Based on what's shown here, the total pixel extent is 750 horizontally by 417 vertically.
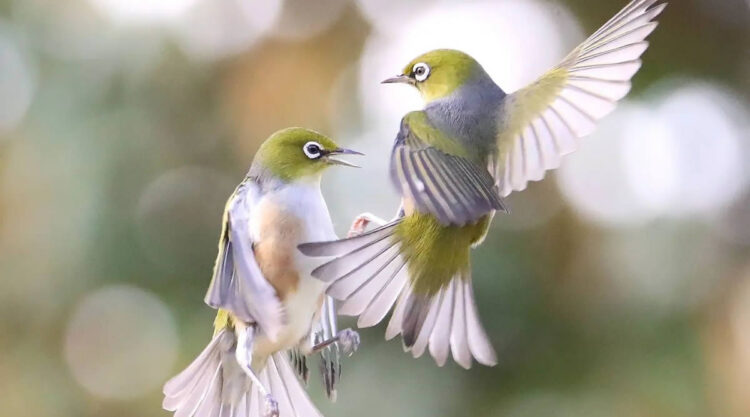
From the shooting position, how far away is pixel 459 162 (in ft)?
2.01

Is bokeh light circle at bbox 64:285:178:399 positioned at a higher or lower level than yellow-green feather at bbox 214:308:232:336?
higher

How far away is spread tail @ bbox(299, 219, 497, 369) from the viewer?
1.82ft

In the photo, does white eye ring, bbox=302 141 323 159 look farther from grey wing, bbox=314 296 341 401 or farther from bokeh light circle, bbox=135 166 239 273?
bokeh light circle, bbox=135 166 239 273

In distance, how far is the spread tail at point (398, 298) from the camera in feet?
1.82

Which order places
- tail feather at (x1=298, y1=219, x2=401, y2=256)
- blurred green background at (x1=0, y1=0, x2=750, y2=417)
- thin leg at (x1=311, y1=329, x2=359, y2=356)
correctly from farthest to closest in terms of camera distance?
blurred green background at (x1=0, y1=0, x2=750, y2=417), thin leg at (x1=311, y1=329, x2=359, y2=356), tail feather at (x1=298, y1=219, x2=401, y2=256)

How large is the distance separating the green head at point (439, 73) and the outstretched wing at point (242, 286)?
16 centimetres

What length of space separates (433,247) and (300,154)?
129 mm

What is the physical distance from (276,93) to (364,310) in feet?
3.53

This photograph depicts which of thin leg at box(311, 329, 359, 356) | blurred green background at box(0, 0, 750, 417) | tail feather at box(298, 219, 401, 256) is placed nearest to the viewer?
tail feather at box(298, 219, 401, 256)

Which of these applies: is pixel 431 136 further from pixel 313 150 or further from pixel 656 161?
pixel 656 161

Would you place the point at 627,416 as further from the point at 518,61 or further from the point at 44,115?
the point at 44,115

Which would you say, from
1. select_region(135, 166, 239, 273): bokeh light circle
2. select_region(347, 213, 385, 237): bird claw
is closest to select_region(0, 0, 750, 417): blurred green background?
select_region(135, 166, 239, 273): bokeh light circle

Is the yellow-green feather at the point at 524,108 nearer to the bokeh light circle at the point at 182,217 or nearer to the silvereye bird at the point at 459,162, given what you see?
the silvereye bird at the point at 459,162

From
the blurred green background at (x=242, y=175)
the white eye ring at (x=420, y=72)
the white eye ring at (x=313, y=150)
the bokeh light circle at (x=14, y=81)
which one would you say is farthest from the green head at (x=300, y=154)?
the bokeh light circle at (x=14, y=81)
